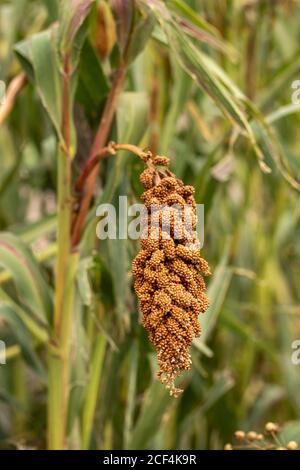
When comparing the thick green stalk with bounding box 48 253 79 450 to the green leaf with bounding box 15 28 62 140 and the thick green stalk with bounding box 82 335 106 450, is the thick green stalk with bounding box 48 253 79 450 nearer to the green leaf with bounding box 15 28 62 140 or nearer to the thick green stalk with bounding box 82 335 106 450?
the thick green stalk with bounding box 82 335 106 450

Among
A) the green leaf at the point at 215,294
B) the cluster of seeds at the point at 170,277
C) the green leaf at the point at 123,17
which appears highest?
the green leaf at the point at 123,17

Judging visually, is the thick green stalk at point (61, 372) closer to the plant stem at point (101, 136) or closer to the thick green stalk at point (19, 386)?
the plant stem at point (101, 136)

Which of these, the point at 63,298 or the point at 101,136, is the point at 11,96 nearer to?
the point at 101,136

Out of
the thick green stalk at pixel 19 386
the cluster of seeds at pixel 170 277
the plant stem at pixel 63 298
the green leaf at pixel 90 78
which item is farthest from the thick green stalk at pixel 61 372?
the thick green stalk at pixel 19 386

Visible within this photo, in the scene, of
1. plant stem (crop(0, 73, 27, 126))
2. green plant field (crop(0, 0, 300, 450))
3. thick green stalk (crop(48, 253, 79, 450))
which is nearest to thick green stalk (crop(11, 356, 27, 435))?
green plant field (crop(0, 0, 300, 450))

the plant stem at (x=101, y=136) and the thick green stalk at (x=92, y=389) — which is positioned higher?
the plant stem at (x=101, y=136)

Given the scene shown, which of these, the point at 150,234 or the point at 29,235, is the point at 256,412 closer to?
the point at 29,235

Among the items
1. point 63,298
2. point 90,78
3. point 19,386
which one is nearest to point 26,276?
point 63,298

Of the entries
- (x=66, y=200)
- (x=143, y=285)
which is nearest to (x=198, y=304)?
(x=143, y=285)

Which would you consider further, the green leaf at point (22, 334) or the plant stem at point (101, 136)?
the green leaf at point (22, 334)

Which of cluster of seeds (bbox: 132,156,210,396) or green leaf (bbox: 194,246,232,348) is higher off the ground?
green leaf (bbox: 194,246,232,348)
